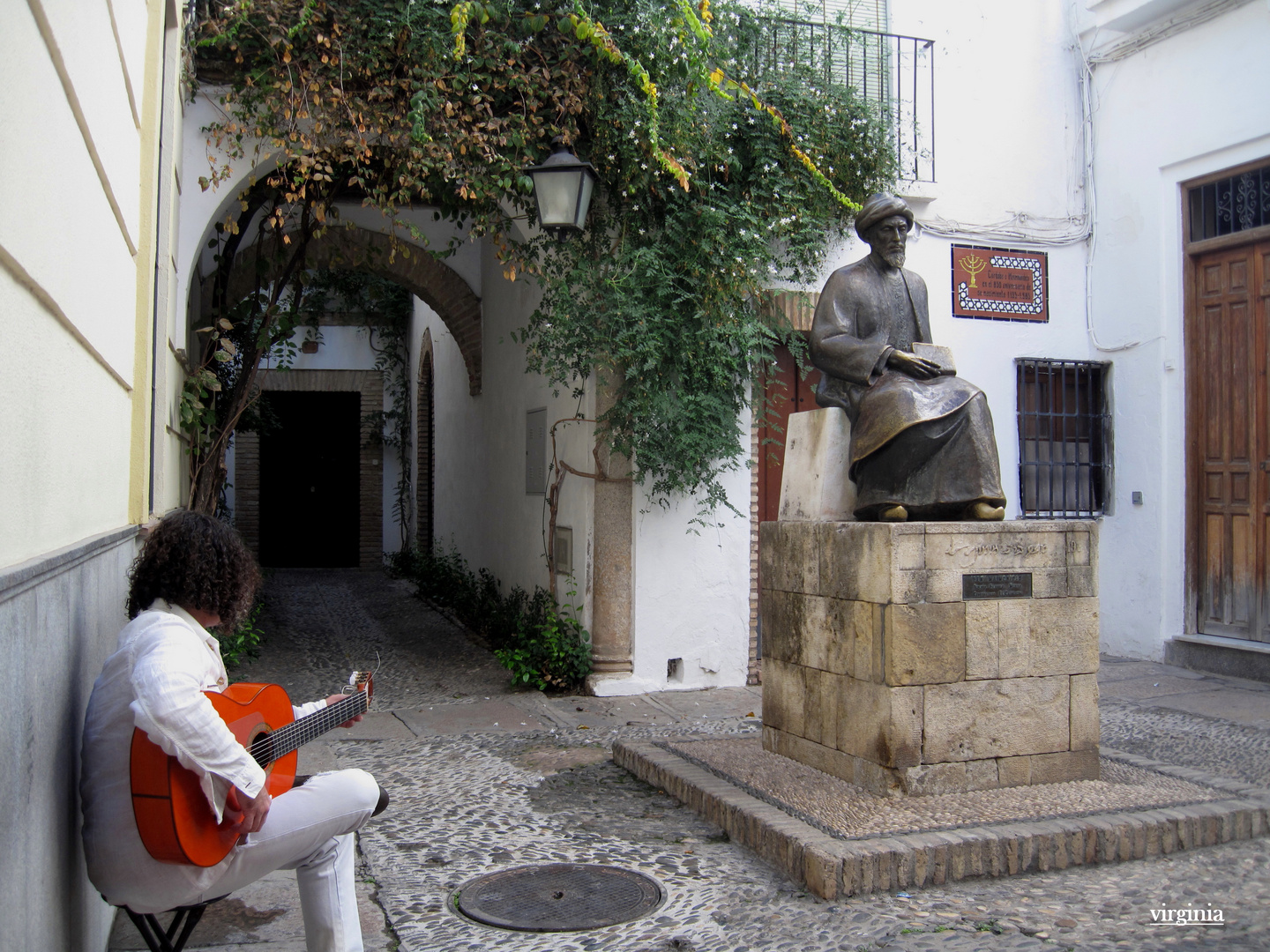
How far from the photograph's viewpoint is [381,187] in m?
6.26

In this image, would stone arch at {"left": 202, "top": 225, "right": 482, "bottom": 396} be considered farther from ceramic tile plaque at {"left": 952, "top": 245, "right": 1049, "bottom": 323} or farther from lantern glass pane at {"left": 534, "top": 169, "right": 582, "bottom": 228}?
ceramic tile plaque at {"left": 952, "top": 245, "right": 1049, "bottom": 323}

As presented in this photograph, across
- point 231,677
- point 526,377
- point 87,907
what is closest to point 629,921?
point 87,907

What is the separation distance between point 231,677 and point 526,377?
3127 mm

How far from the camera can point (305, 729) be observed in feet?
9.09

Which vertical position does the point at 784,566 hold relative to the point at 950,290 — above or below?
below

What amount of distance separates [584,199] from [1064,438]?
421 cm

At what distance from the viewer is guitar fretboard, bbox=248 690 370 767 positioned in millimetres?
2629

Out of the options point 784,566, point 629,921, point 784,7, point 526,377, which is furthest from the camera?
point 526,377

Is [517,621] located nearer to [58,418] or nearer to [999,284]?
[999,284]

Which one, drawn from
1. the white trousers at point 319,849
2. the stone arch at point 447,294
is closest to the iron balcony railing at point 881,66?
the stone arch at point 447,294

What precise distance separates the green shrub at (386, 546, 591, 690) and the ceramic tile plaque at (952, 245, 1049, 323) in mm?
3595

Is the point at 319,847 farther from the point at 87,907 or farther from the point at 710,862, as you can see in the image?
the point at 710,862

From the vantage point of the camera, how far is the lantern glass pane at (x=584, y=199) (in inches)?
243

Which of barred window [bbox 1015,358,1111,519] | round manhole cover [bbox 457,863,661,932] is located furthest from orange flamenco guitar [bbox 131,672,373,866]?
barred window [bbox 1015,358,1111,519]
